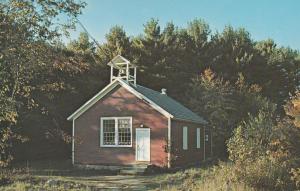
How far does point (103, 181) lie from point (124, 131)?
7.74 metres

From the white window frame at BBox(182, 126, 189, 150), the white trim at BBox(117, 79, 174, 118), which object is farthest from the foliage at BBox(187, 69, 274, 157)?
the white trim at BBox(117, 79, 174, 118)

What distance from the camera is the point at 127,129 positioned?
31.2 m

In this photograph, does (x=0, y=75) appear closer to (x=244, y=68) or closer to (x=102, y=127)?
(x=102, y=127)

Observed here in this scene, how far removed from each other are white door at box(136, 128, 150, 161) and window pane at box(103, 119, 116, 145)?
1.74m

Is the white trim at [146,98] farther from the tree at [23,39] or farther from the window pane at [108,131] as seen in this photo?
the tree at [23,39]

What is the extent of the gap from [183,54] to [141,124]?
2259 cm

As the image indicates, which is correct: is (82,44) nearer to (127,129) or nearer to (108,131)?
(108,131)

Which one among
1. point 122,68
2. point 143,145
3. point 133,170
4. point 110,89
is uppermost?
point 122,68

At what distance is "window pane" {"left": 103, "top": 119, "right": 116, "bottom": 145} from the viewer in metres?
31.5

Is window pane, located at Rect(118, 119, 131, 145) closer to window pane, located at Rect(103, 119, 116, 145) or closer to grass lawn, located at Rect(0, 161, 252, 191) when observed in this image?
window pane, located at Rect(103, 119, 116, 145)

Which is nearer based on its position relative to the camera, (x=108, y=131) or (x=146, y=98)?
(x=146, y=98)

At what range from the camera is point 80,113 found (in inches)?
1280

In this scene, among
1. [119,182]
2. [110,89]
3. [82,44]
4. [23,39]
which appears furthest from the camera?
[82,44]

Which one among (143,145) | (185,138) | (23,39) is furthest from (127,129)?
(23,39)
